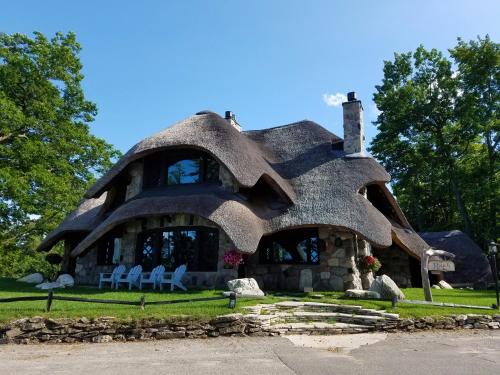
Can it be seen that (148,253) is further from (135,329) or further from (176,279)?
(135,329)

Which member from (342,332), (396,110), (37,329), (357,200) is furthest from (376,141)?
(37,329)

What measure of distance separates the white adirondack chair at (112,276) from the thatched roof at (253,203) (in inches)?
50.8

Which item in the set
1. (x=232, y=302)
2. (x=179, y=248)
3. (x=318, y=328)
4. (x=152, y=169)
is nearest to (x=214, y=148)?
(x=152, y=169)

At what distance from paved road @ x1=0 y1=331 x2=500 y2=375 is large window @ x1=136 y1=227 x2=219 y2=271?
232 inches

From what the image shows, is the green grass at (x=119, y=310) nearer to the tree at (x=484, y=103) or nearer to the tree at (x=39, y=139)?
Answer: the tree at (x=39, y=139)

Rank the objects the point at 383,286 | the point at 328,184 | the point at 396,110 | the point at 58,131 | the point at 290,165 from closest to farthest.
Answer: the point at 383,286 → the point at 328,184 → the point at 290,165 → the point at 58,131 → the point at 396,110

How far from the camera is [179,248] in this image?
14914 mm

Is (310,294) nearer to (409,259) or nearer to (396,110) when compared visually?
(409,259)

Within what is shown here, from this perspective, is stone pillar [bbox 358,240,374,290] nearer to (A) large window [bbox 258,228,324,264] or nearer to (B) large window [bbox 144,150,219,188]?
(A) large window [bbox 258,228,324,264]

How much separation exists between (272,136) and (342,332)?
41.7ft

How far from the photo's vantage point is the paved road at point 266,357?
20.2 ft

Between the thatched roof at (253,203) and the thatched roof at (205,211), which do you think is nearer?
the thatched roof at (205,211)

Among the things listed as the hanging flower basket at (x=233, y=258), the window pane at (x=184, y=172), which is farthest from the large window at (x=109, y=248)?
the hanging flower basket at (x=233, y=258)

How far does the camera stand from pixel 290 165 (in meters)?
17.9
